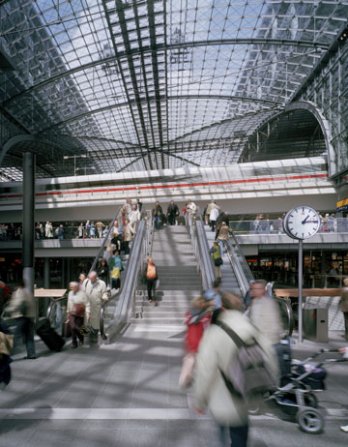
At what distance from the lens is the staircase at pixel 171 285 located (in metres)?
12.1

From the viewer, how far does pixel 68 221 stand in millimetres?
39531

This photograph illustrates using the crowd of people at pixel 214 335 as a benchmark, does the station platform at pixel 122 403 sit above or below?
below

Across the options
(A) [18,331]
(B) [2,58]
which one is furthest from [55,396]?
(B) [2,58]

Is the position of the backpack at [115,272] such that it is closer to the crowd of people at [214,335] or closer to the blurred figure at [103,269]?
the blurred figure at [103,269]

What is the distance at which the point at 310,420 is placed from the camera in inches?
201

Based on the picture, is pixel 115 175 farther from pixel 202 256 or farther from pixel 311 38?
pixel 202 256

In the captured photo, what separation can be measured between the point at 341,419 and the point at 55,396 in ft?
12.4

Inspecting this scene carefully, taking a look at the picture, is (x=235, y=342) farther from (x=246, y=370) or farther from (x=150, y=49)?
(x=150, y=49)

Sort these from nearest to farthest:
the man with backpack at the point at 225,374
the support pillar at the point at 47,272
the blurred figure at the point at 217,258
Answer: the man with backpack at the point at 225,374 → the blurred figure at the point at 217,258 → the support pillar at the point at 47,272

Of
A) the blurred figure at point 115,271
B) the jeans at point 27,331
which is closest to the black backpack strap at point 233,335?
the jeans at point 27,331

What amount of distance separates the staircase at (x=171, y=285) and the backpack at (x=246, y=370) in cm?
816

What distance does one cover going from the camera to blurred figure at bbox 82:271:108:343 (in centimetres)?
1021

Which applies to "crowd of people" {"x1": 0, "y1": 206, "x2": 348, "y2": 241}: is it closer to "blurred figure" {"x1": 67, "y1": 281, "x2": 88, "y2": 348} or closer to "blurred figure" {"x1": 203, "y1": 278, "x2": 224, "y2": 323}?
"blurred figure" {"x1": 67, "y1": 281, "x2": 88, "y2": 348}

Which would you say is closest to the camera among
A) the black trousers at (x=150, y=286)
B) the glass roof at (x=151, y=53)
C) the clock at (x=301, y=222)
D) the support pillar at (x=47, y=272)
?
the clock at (x=301, y=222)
